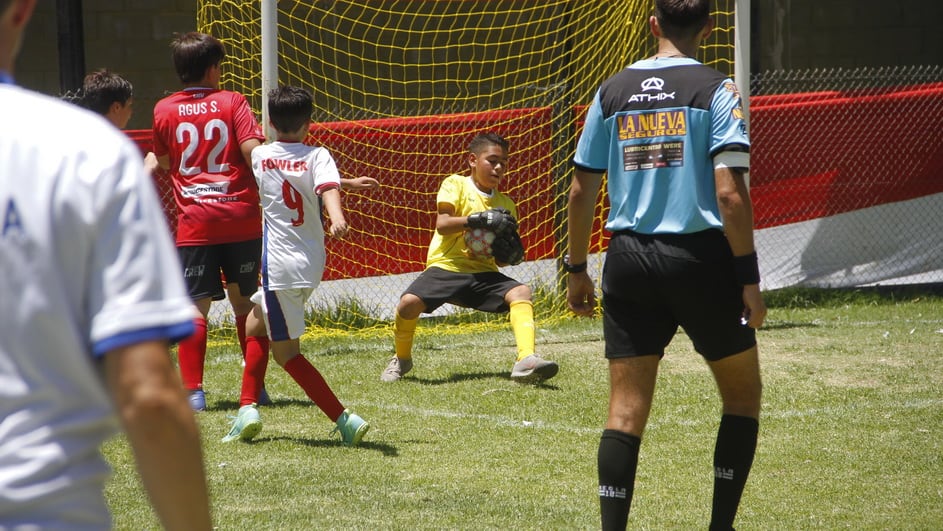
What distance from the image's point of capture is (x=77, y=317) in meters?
1.51

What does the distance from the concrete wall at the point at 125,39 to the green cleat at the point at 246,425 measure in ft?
30.1

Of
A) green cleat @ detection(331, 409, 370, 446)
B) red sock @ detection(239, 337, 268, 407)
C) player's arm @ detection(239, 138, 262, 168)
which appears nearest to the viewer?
green cleat @ detection(331, 409, 370, 446)

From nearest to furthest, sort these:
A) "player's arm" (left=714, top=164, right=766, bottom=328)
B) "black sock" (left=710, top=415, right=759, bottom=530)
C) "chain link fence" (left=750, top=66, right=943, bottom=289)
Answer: "player's arm" (left=714, top=164, right=766, bottom=328)
"black sock" (left=710, top=415, right=759, bottom=530)
"chain link fence" (left=750, top=66, right=943, bottom=289)

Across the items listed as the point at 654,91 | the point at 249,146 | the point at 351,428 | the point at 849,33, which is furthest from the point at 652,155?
the point at 849,33

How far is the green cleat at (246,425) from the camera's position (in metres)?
5.55

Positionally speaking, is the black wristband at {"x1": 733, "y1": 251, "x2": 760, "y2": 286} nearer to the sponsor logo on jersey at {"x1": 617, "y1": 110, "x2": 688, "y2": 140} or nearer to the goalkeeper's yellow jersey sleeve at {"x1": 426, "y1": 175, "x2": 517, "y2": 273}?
the sponsor logo on jersey at {"x1": 617, "y1": 110, "x2": 688, "y2": 140}

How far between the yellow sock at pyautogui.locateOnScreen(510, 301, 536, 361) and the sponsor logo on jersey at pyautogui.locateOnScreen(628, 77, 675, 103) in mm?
3245

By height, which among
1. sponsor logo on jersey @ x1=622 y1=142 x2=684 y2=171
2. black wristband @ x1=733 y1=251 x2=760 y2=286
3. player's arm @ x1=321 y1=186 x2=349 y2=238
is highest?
sponsor logo on jersey @ x1=622 y1=142 x2=684 y2=171

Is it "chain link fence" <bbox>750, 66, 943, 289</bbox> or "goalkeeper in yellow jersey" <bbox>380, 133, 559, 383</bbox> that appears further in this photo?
"chain link fence" <bbox>750, 66, 943, 289</bbox>

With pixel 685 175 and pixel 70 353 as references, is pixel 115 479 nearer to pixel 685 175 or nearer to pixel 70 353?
pixel 685 175

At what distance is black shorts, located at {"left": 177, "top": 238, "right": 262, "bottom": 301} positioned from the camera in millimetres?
6484

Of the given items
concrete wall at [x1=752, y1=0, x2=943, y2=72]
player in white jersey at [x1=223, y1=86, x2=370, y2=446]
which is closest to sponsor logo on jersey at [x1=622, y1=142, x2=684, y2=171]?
player in white jersey at [x1=223, y1=86, x2=370, y2=446]

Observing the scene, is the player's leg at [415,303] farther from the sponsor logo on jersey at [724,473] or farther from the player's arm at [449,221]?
the sponsor logo on jersey at [724,473]

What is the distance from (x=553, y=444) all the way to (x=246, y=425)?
1457 millimetres
